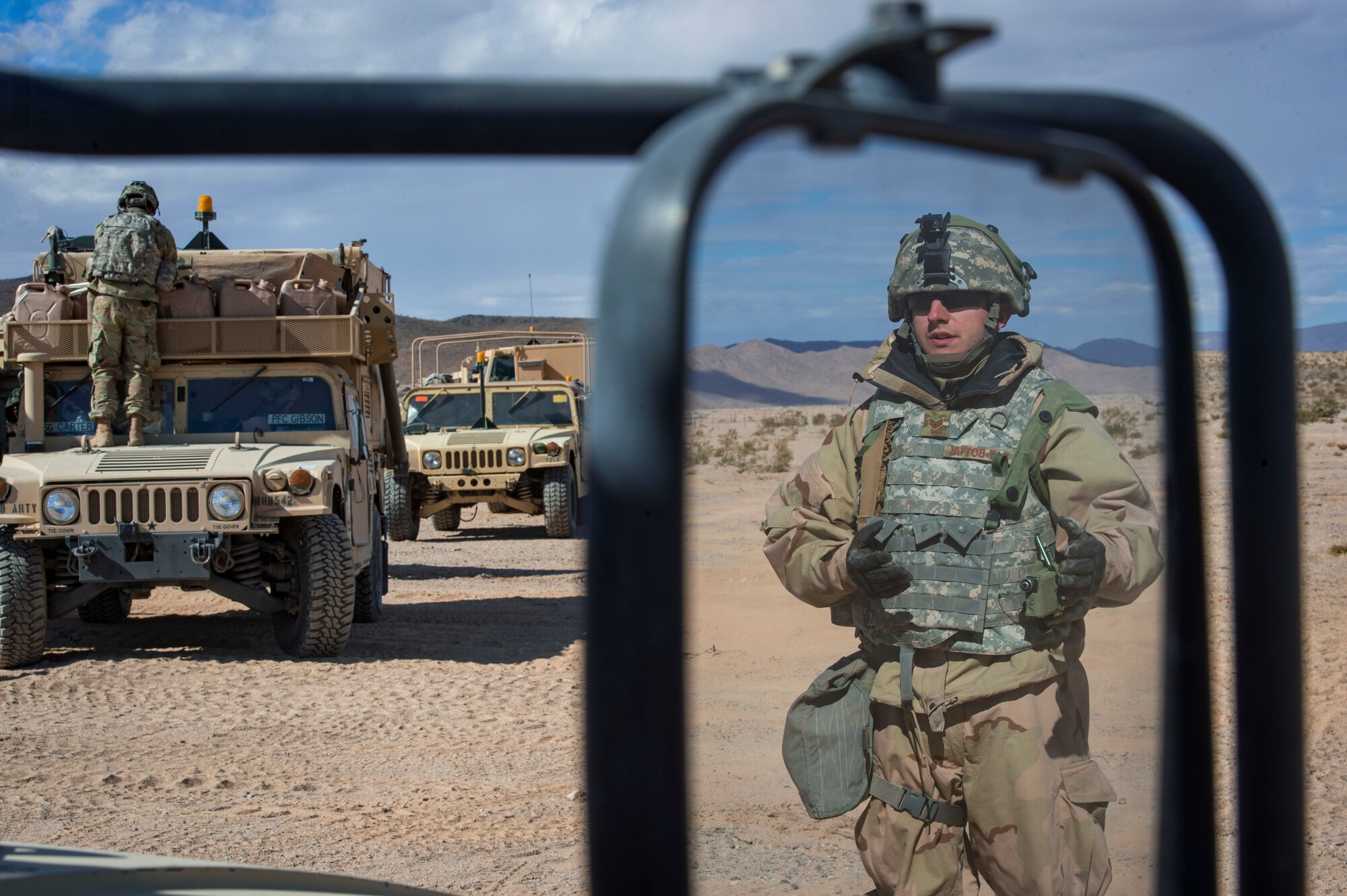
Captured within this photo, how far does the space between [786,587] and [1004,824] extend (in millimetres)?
553

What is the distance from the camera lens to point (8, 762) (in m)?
4.88

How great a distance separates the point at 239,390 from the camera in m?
7.07

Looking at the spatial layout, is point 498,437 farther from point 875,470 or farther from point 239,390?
point 875,470

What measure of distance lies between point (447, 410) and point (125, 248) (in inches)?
270

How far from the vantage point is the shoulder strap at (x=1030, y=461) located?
2.19 metres

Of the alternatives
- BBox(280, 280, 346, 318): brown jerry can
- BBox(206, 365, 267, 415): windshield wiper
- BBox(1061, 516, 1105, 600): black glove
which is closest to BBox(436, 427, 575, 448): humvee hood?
BBox(280, 280, 346, 318): brown jerry can

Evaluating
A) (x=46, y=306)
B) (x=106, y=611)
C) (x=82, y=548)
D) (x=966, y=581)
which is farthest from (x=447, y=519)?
(x=966, y=581)

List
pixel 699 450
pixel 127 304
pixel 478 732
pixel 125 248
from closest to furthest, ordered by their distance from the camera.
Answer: pixel 699 450 → pixel 478 732 → pixel 125 248 → pixel 127 304

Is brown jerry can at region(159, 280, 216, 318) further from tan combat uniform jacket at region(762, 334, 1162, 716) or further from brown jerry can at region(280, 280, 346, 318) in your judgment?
tan combat uniform jacket at region(762, 334, 1162, 716)

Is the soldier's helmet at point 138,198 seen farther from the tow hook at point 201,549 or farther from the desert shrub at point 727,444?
the desert shrub at point 727,444

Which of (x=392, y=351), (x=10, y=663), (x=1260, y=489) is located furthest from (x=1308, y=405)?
(x=1260, y=489)

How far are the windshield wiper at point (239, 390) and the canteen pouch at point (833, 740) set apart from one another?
5.48 metres

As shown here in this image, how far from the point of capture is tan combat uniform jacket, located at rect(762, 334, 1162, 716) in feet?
6.71

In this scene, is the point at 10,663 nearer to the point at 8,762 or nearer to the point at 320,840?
the point at 8,762
